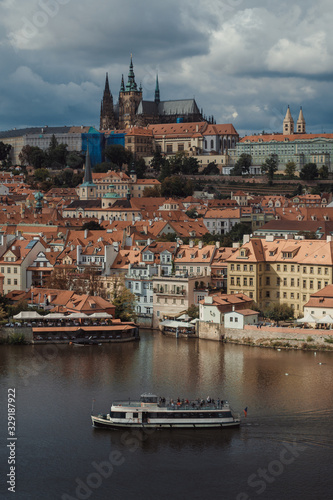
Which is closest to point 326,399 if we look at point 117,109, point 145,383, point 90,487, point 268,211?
point 145,383

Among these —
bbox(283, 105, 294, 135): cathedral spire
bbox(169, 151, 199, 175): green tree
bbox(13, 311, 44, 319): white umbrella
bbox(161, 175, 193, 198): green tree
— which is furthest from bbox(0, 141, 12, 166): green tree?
bbox(13, 311, 44, 319): white umbrella

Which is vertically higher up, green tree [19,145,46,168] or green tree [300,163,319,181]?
green tree [19,145,46,168]

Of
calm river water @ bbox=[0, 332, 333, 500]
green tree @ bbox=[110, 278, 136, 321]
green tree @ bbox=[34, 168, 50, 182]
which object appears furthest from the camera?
green tree @ bbox=[34, 168, 50, 182]

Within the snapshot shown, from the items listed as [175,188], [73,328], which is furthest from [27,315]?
[175,188]

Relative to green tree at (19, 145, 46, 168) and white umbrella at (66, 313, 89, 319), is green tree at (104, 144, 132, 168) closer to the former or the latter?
green tree at (19, 145, 46, 168)

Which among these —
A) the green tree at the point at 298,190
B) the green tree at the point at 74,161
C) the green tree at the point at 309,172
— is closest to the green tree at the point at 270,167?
the green tree at the point at 309,172

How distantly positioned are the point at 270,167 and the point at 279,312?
224 feet

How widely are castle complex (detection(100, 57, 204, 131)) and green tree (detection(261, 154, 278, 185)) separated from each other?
2339 centimetres

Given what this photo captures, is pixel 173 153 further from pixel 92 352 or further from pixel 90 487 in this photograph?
pixel 90 487

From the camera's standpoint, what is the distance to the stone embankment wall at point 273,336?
1555 inches

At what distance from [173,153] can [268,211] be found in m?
49.7

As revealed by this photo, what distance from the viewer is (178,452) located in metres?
27.2

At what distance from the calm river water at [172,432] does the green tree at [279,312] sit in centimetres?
406

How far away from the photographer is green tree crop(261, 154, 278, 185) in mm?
109188
